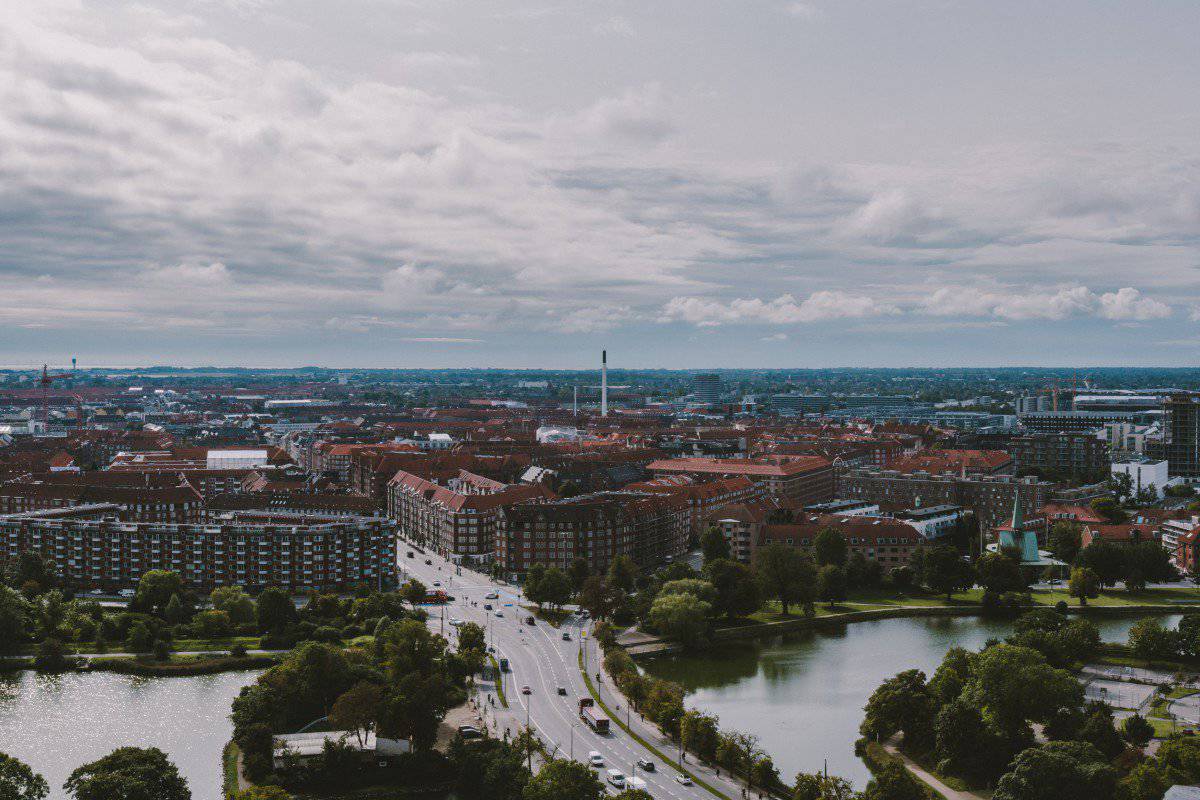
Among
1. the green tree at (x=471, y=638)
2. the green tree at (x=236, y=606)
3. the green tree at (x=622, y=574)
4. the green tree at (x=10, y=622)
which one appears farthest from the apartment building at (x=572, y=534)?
the green tree at (x=10, y=622)

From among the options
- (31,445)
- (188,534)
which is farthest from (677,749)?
(31,445)

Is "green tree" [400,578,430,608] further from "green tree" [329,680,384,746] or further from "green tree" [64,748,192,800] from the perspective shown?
"green tree" [64,748,192,800]

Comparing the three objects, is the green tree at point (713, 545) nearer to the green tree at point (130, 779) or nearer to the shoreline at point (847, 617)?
the shoreline at point (847, 617)

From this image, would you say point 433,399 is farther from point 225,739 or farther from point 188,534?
point 225,739

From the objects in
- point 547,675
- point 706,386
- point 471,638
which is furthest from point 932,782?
point 706,386

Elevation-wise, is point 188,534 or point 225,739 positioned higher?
point 188,534

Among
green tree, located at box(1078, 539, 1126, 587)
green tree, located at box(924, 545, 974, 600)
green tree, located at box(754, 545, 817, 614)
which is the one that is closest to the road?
green tree, located at box(754, 545, 817, 614)
